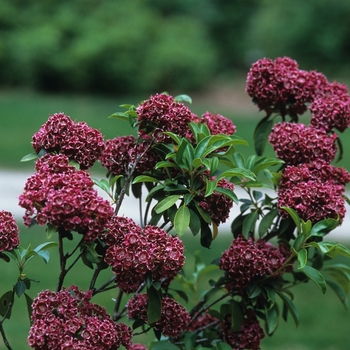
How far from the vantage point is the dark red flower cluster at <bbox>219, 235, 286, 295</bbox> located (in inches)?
86.2

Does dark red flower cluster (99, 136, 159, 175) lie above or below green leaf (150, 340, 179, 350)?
above

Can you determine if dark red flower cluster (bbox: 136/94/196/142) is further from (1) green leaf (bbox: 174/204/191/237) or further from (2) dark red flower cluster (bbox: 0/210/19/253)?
(2) dark red flower cluster (bbox: 0/210/19/253)

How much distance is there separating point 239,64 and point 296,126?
61.6 feet

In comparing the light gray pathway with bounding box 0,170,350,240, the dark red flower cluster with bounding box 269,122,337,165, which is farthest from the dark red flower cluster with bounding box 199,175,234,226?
the light gray pathway with bounding box 0,170,350,240

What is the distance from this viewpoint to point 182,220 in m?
1.94

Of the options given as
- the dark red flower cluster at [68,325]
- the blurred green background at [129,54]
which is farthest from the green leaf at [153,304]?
the blurred green background at [129,54]

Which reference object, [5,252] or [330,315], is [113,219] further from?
[330,315]

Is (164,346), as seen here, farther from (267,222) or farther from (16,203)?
(16,203)

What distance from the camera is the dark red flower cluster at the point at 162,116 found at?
80.4 inches

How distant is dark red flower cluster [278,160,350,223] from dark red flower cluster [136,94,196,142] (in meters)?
0.39

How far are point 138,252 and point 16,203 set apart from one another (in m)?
7.41

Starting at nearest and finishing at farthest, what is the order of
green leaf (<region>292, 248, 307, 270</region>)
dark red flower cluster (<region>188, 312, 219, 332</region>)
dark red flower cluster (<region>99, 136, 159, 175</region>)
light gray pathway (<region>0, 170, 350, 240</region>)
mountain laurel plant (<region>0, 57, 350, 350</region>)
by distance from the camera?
mountain laurel plant (<region>0, 57, 350, 350</region>), green leaf (<region>292, 248, 307, 270</region>), dark red flower cluster (<region>99, 136, 159, 175</region>), dark red flower cluster (<region>188, 312, 219, 332</region>), light gray pathway (<region>0, 170, 350, 240</region>)

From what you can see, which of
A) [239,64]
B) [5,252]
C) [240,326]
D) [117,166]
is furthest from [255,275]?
[239,64]

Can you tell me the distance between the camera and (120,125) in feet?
44.5
